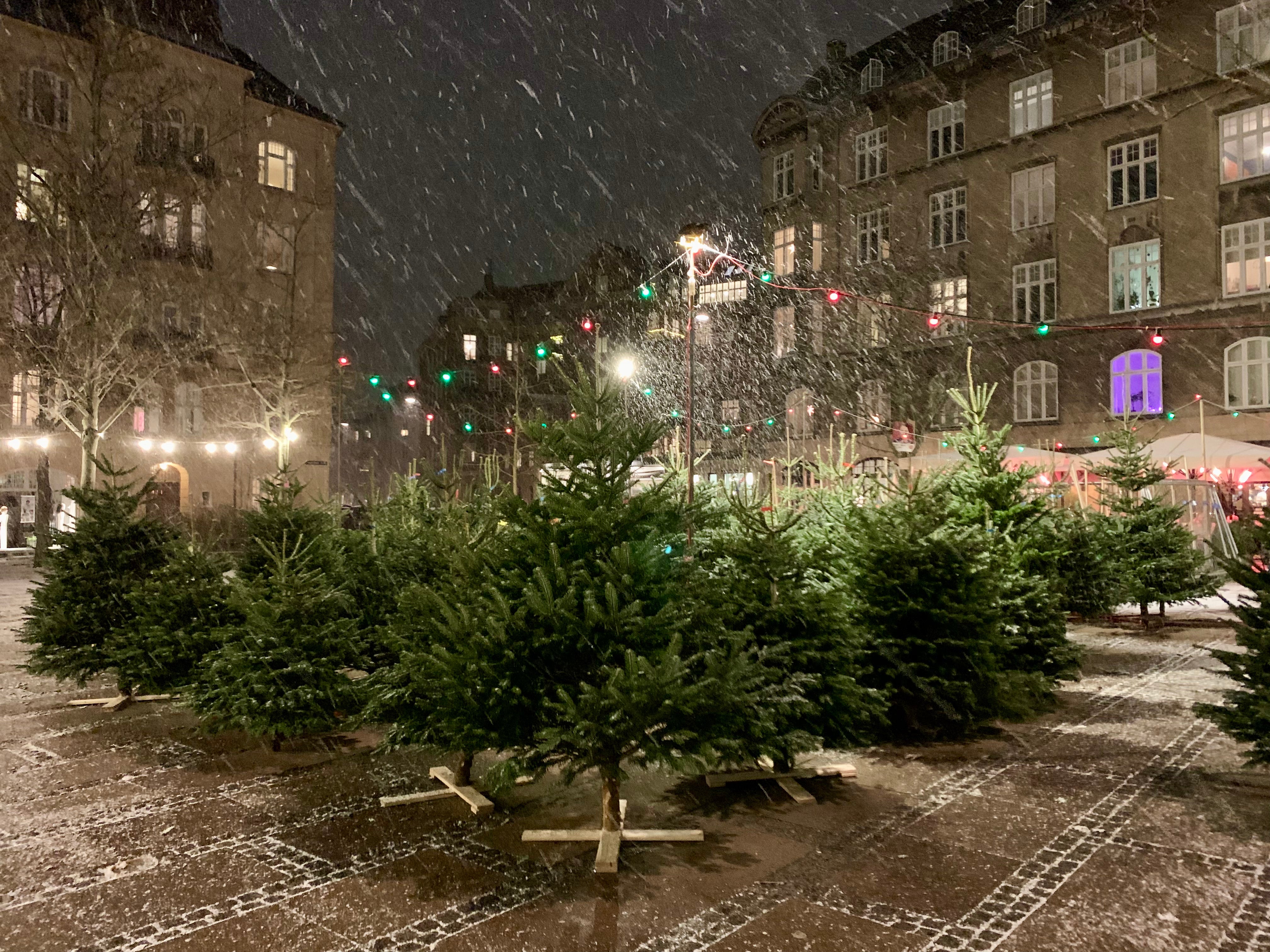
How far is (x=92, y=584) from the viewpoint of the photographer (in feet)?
33.0

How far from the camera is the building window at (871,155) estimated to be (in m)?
40.4

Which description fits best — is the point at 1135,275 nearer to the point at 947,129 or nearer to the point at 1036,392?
the point at 1036,392

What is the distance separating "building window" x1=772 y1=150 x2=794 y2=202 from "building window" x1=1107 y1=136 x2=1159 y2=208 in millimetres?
15079

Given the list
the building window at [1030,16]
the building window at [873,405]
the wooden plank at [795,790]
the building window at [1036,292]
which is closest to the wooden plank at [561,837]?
the wooden plank at [795,790]

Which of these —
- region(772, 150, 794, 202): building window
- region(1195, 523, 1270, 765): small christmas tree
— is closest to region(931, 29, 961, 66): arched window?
region(772, 150, 794, 202): building window

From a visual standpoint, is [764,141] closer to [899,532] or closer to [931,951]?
[899,532]

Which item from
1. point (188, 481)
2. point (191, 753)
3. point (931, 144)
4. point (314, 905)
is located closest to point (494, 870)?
point (314, 905)

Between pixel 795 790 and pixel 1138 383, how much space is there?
30265mm

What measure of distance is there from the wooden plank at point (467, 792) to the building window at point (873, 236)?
36.9 metres

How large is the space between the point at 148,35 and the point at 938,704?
1414 inches

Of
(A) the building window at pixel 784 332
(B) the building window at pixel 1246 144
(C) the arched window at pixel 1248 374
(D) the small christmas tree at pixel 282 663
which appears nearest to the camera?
(D) the small christmas tree at pixel 282 663

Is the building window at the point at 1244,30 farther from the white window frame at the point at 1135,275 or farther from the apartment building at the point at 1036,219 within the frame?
the white window frame at the point at 1135,275

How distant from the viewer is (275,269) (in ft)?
119

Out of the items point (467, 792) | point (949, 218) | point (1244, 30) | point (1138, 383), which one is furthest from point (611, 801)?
point (949, 218)
